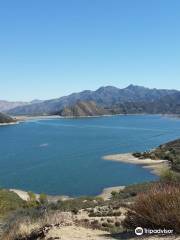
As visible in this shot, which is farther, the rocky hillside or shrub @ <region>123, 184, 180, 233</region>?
the rocky hillside

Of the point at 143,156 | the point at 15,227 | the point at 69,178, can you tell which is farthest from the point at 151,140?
the point at 15,227

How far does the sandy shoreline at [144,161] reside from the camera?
2728 inches

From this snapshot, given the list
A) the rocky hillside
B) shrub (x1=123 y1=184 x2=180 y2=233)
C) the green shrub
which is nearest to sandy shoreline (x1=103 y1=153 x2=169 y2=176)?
the rocky hillside

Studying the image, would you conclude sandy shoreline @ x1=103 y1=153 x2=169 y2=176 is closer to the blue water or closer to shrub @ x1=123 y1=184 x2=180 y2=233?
the blue water

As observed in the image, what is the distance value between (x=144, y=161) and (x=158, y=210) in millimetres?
69418

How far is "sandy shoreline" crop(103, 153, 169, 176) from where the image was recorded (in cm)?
6930

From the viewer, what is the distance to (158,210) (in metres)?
7.97

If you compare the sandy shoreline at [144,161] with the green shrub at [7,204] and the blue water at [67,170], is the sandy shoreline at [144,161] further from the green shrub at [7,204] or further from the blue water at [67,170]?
the green shrub at [7,204]

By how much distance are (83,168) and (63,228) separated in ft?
202

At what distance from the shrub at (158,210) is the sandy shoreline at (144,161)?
56780 mm

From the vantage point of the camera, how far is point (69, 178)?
199 feet

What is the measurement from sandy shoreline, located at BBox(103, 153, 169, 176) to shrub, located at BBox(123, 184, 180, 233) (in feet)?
186

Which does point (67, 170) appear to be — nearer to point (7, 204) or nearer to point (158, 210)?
point (7, 204)

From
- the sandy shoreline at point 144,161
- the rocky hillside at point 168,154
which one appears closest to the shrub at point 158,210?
the sandy shoreline at point 144,161
